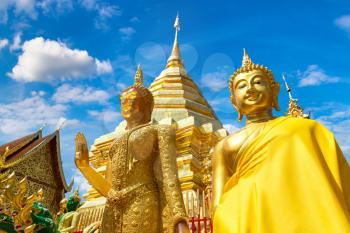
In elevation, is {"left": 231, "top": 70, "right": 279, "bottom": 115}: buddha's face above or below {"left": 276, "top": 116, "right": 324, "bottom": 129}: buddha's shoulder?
above

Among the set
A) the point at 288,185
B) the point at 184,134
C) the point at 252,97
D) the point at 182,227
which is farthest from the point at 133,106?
the point at 184,134

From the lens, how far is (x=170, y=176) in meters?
2.87

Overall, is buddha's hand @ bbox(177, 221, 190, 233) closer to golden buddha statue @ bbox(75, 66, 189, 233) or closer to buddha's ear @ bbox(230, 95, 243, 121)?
golden buddha statue @ bbox(75, 66, 189, 233)

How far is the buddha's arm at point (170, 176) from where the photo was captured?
105 inches

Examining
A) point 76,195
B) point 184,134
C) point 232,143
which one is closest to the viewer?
point 232,143

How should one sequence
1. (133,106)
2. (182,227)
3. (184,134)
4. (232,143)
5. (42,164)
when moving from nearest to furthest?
1. (182,227)
2. (232,143)
3. (133,106)
4. (184,134)
5. (42,164)

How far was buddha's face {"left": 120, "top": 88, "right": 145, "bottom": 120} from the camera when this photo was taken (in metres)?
3.32

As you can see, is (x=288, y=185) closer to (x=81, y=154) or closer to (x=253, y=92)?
(x=253, y=92)

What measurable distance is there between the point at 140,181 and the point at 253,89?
1.13 m

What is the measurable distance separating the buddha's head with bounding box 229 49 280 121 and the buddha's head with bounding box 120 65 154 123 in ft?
2.44

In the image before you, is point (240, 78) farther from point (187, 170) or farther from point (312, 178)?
point (187, 170)

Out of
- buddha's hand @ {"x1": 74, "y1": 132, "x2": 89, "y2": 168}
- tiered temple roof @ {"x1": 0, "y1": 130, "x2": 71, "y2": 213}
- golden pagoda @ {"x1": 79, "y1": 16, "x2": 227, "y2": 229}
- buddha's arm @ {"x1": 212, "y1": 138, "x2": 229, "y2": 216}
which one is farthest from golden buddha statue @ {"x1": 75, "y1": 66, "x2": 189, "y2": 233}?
tiered temple roof @ {"x1": 0, "y1": 130, "x2": 71, "y2": 213}

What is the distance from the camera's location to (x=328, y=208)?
7.44ft

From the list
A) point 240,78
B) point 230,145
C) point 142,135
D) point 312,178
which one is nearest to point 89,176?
point 142,135
